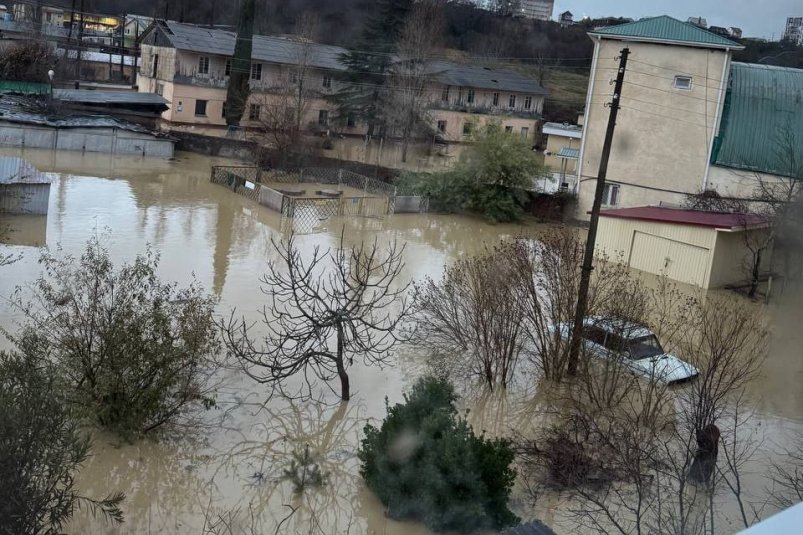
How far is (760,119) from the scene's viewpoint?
96.3ft

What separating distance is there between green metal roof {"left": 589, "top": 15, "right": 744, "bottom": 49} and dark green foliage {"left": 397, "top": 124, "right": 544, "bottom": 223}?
5.13m

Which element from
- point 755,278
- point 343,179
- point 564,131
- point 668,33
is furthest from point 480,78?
point 755,278

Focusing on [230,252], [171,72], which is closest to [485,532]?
[230,252]

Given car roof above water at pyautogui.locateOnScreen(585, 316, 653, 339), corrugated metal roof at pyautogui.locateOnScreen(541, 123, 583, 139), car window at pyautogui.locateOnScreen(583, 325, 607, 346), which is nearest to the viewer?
car roof above water at pyautogui.locateOnScreen(585, 316, 653, 339)

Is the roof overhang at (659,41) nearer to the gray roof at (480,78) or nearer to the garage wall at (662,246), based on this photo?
the garage wall at (662,246)

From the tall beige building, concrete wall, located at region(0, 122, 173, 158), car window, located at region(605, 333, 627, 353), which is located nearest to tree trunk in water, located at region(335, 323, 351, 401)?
car window, located at region(605, 333, 627, 353)

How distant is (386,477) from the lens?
968cm

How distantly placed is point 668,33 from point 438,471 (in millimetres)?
24524

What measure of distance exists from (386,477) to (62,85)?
43009 mm

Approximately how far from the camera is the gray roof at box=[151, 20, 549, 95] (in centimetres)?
4291

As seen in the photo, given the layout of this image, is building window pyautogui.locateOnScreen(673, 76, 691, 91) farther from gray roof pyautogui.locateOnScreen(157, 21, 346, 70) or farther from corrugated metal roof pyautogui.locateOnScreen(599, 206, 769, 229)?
gray roof pyautogui.locateOnScreen(157, 21, 346, 70)

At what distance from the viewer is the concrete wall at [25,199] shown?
2197cm

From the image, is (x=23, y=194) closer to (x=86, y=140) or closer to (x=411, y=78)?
(x=86, y=140)

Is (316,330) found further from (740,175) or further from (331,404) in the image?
(740,175)
